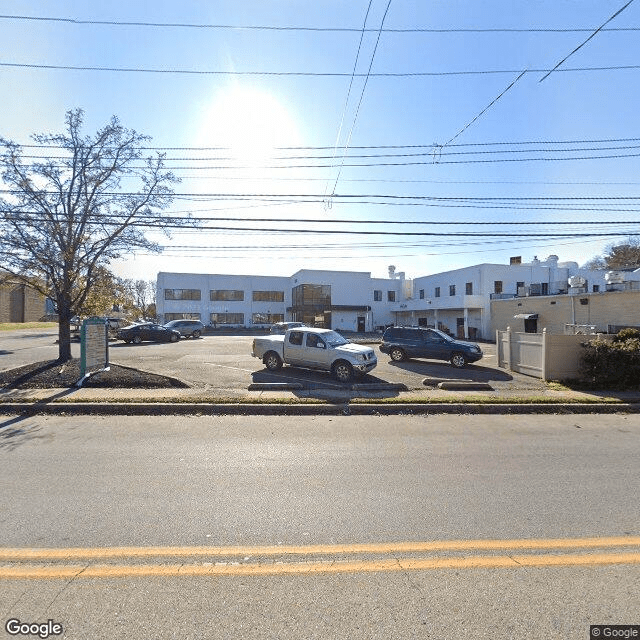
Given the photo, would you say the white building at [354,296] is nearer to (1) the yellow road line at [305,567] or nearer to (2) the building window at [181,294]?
(2) the building window at [181,294]

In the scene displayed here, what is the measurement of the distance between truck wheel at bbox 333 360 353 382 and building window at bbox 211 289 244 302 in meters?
41.8

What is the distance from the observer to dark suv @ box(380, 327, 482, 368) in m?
14.3

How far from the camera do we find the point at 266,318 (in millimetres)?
52469

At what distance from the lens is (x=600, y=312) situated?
66.3ft

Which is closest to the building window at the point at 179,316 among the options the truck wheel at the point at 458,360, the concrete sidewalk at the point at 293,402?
the concrete sidewalk at the point at 293,402

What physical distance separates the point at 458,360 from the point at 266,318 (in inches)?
1585

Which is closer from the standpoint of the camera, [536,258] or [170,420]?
[170,420]

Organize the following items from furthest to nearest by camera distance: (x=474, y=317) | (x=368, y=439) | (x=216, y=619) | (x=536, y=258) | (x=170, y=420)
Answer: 1. (x=536, y=258)
2. (x=474, y=317)
3. (x=170, y=420)
4. (x=368, y=439)
5. (x=216, y=619)

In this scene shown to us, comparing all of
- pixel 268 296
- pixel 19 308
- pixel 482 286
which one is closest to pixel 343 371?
pixel 482 286

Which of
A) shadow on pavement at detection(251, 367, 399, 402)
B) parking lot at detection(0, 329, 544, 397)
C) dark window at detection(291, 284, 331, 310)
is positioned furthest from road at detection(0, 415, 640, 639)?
dark window at detection(291, 284, 331, 310)

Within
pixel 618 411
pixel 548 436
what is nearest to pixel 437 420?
pixel 548 436

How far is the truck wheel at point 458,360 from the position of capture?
14305mm

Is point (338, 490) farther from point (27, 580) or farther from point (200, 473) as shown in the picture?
point (27, 580)

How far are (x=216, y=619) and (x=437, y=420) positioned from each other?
6.06 metres
